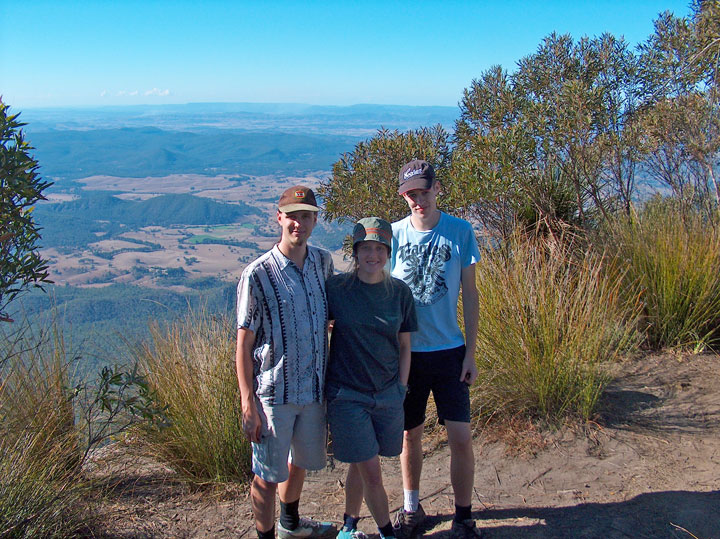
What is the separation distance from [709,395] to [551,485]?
1663mm

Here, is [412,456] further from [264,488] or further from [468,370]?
[264,488]

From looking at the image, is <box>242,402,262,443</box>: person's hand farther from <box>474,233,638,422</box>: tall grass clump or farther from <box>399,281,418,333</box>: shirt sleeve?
<box>474,233,638,422</box>: tall grass clump

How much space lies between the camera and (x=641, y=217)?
231 inches

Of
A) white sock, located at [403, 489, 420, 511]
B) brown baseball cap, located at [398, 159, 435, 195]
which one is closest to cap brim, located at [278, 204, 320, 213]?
brown baseball cap, located at [398, 159, 435, 195]

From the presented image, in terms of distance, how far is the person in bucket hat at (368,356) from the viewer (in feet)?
8.05

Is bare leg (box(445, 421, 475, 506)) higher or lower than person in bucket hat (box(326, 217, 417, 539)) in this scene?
lower

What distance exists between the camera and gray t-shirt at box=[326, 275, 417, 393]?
2455mm

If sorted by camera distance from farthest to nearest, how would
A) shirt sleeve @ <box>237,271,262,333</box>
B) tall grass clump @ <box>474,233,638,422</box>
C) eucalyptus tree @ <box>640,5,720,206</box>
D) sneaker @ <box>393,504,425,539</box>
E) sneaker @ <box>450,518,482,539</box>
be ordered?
eucalyptus tree @ <box>640,5,720,206</box> < tall grass clump @ <box>474,233,638,422</box> < sneaker @ <box>393,504,425,539</box> < sneaker @ <box>450,518,482,539</box> < shirt sleeve @ <box>237,271,262,333</box>

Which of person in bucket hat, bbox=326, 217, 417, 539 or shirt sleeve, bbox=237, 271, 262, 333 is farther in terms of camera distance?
person in bucket hat, bbox=326, 217, 417, 539

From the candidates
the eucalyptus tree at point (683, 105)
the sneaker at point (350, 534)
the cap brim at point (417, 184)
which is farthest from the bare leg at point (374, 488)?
the eucalyptus tree at point (683, 105)

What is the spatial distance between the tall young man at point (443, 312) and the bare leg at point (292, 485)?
58cm

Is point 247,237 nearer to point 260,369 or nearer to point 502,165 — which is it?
point 502,165

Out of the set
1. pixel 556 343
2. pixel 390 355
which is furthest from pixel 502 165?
pixel 390 355

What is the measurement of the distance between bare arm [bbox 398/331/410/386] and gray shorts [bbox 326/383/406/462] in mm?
66
